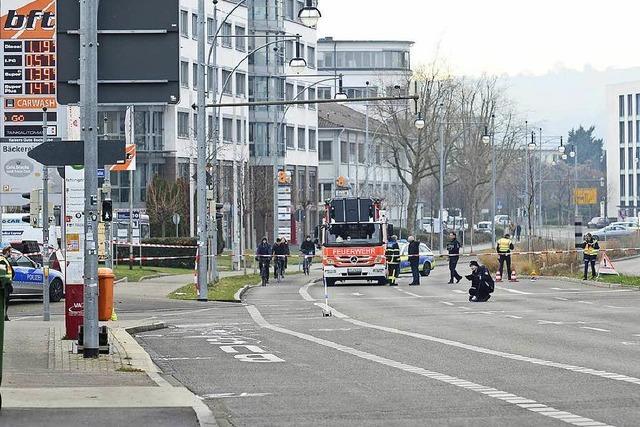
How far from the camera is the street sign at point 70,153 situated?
18250 mm

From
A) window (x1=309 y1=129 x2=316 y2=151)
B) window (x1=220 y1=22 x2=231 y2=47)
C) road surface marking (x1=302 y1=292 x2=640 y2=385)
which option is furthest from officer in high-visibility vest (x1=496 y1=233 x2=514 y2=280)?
window (x1=309 y1=129 x2=316 y2=151)

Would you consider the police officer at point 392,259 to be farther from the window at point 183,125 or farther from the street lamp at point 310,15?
the window at point 183,125

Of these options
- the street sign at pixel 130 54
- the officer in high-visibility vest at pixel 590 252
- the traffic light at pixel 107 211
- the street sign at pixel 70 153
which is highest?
the street sign at pixel 130 54

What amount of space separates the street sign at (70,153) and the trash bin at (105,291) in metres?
3.13

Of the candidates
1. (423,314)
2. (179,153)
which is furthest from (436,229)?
(423,314)

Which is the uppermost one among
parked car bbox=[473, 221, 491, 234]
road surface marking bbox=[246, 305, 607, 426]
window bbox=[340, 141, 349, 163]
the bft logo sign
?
window bbox=[340, 141, 349, 163]

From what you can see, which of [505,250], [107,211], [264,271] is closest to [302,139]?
[264,271]

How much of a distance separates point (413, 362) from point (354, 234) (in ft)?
113

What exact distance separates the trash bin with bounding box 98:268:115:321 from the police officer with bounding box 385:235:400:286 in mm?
30808

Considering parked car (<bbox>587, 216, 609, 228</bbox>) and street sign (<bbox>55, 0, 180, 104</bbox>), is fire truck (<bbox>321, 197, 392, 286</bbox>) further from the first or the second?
parked car (<bbox>587, 216, 609, 228</bbox>)

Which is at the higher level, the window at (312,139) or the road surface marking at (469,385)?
the window at (312,139)

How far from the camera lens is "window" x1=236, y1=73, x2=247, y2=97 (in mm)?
96144

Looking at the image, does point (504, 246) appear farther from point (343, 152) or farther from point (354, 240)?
point (343, 152)


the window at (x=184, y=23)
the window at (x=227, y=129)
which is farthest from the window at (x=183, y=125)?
the window at (x=184, y=23)
